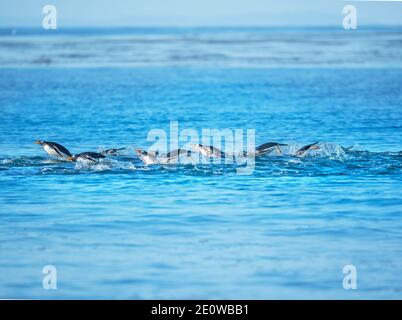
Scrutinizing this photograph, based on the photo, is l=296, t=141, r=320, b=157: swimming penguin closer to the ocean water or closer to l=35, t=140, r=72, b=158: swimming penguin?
the ocean water

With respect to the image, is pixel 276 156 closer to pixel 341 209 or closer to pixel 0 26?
pixel 341 209

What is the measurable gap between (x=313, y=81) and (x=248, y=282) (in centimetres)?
1803

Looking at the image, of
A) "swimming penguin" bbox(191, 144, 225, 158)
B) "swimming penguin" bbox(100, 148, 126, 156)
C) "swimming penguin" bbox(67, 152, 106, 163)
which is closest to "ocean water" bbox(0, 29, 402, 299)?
"swimming penguin" bbox(67, 152, 106, 163)

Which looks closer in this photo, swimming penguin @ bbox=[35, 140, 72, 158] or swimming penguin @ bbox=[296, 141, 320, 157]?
swimming penguin @ bbox=[35, 140, 72, 158]

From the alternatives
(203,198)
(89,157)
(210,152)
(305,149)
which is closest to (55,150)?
(89,157)

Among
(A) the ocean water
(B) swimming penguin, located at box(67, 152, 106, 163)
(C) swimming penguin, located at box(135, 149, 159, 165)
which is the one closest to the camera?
(A) the ocean water

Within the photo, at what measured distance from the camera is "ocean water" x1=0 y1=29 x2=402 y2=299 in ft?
30.9

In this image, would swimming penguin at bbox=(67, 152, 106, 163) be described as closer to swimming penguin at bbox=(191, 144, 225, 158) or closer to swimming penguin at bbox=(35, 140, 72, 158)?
swimming penguin at bbox=(35, 140, 72, 158)

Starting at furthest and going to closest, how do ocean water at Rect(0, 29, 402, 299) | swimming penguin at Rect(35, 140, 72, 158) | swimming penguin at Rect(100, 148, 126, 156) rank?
swimming penguin at Rect(100, 148, 126, 156) → swimming penguin at Rect(35, 140, 72, 158) → ocean water at Rect(0, 29, 402, 299)

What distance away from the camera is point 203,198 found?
12406 millimetres

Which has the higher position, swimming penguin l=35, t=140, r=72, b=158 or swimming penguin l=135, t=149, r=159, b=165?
swimming penguin l=35, t=140, r=72, b=158

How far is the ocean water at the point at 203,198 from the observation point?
9.43 metres

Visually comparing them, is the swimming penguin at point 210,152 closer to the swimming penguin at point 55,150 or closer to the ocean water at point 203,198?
the ocean water at point 203,198
